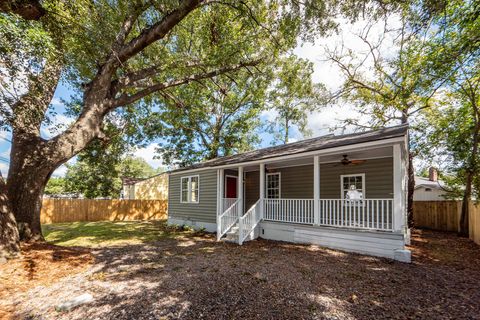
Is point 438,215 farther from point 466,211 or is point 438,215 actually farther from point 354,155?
point 354,155

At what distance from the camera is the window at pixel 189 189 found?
490 inches

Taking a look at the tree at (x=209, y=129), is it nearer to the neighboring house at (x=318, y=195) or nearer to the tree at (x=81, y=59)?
the neighboring house at (x=318, y=195)

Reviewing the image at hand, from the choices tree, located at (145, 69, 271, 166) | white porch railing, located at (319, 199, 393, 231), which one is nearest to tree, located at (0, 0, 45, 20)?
white porch railing, located at (319, 199, 393, 231)

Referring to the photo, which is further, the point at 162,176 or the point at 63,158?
the point at 162,176

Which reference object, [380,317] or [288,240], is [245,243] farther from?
[380,317]

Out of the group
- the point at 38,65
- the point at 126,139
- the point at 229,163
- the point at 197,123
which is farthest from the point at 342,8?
the point at 126,139

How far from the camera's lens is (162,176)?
2562cm

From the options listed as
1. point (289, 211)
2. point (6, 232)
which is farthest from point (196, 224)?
point (6, 232)

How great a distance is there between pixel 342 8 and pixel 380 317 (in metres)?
7.68

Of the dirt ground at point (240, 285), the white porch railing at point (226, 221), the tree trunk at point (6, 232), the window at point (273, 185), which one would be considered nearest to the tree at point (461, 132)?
the dirt ground at point (240, 285)

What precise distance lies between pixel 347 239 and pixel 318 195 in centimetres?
149

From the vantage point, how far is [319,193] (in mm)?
7812

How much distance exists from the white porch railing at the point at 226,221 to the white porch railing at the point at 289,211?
129 cm

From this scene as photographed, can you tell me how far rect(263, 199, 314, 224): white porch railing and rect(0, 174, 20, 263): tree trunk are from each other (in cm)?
735
